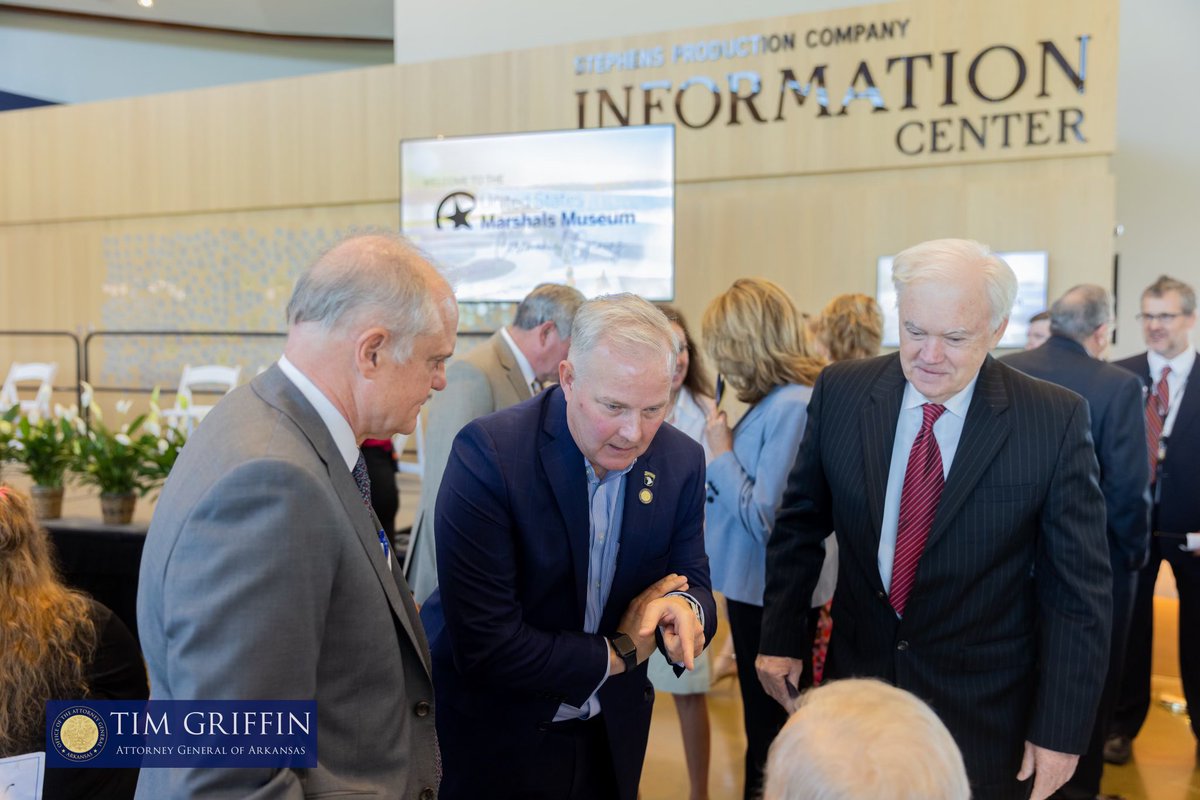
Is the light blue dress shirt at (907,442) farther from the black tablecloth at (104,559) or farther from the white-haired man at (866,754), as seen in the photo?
the black tablecloth at (104,559)

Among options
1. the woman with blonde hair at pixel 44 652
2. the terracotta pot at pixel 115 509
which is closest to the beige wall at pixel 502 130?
the terracotta pot at pixel 115 509

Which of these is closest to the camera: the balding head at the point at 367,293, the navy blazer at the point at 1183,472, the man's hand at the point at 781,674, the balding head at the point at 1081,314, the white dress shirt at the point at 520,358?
the balding head at the point at 367,293

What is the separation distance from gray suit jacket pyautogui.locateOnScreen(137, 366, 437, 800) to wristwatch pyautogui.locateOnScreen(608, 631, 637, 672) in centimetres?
46

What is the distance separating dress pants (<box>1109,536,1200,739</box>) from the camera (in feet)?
12.5

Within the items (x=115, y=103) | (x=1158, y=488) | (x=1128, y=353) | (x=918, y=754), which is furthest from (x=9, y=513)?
(x=115, y=103)

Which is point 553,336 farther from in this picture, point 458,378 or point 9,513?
point 9,513

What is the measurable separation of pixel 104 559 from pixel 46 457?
642mm

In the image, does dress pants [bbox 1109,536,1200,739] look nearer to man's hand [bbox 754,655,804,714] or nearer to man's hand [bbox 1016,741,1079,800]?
man's hand [bbox 1016,741,1079,800]

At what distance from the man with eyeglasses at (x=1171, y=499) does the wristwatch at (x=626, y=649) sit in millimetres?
3028

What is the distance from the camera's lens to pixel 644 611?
1.68 metres

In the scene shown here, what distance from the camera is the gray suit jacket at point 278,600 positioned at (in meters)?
1.05

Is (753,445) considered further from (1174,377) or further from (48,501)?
(48,501)

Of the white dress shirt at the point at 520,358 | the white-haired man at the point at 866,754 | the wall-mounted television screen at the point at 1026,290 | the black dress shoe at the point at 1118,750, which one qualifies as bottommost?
the black dress shoe at the point at 1118,750

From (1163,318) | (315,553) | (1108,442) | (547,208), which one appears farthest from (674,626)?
(547,208)
